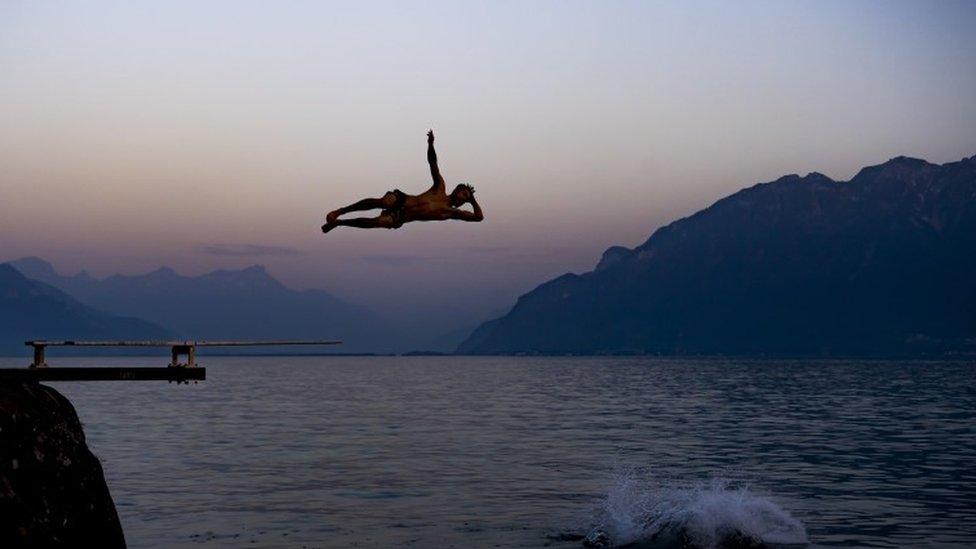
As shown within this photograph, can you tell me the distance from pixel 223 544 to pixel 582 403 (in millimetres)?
74894

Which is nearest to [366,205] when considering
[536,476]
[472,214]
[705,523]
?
[472,214]

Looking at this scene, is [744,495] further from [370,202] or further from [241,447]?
[241,447]

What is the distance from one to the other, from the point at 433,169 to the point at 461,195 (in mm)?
823

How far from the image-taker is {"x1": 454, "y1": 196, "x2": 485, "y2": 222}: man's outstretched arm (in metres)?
19.8

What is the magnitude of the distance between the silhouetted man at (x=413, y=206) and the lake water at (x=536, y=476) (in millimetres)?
11851

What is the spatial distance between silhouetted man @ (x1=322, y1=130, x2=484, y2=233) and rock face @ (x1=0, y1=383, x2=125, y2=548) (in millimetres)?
5402

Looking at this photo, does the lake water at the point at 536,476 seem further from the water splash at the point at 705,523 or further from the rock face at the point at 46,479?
the rock face at the point at 46,479

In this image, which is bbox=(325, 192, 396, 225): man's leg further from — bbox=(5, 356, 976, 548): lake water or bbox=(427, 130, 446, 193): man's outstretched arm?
bbox=(5, 356, 976, 548): lake water

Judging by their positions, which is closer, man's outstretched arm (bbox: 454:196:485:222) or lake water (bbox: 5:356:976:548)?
man's outstretched arm (bbox: 454:196:485:222)

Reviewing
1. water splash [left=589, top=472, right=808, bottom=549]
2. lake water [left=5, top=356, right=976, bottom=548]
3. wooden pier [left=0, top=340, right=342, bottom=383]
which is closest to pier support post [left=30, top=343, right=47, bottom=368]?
wooden pier [left=0, top=340, right=342, bottom=383]

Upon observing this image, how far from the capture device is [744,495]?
32.2 meters

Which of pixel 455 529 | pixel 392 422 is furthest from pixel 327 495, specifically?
pixel 392 422

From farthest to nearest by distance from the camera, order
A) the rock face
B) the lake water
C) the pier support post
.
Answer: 1. the pier support post
2. the lake water
3. the rock face

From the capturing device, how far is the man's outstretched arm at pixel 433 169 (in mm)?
18750
